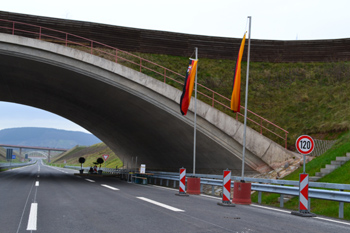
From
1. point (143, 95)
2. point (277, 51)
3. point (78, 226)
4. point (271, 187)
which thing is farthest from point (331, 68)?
point (78, 226)

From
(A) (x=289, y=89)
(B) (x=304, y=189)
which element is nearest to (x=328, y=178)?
(B) (x=304, y=189)

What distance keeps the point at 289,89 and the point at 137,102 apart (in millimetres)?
10216

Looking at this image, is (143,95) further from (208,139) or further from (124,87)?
(208,139)

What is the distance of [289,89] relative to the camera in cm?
2419

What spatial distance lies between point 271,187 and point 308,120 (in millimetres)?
9761

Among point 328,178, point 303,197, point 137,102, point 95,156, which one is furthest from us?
point 95,156

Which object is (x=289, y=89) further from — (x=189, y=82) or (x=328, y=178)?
(x=328, y=178)

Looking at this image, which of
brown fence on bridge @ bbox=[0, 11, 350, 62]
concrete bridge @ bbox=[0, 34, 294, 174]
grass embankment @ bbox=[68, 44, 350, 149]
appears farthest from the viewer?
brown fence on bridge @ bbox=[0, 11, 350, 62]

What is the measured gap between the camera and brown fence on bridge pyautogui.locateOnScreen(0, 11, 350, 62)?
24.8 metres

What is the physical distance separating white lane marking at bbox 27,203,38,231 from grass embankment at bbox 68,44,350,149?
11899mm

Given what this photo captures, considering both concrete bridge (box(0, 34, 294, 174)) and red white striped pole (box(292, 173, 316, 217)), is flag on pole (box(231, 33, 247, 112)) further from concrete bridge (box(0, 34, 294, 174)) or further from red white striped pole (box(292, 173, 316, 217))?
concrete bridge (box(0, 34, 294, 174))

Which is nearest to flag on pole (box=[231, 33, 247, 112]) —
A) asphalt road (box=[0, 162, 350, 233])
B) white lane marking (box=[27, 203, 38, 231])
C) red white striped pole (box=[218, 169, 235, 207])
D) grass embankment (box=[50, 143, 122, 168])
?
red white striped pole (box=[218, 169, 235, 207])

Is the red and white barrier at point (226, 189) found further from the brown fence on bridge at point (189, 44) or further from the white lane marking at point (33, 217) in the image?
the brown fence on bridge at point (189, 44)

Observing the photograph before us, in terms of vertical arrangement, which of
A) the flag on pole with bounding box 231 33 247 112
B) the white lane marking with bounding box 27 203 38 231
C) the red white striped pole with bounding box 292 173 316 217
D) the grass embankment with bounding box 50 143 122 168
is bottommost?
the grass embankment with bounding box 50 143 122 168
